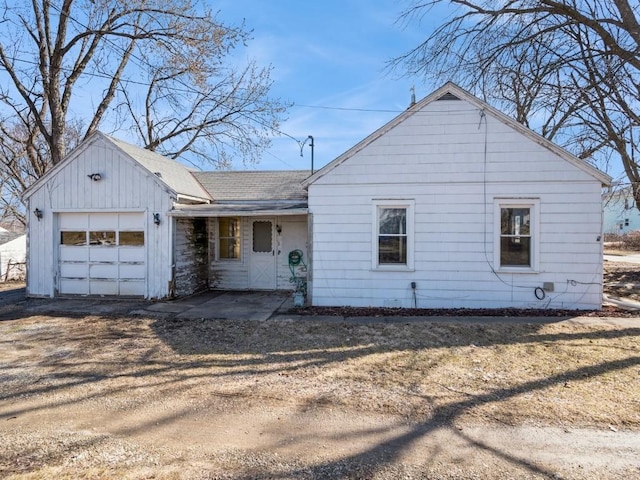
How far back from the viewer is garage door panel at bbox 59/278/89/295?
10977 millimetres

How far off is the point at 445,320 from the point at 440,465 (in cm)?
522

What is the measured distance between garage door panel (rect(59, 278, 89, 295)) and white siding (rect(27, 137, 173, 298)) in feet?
0.65

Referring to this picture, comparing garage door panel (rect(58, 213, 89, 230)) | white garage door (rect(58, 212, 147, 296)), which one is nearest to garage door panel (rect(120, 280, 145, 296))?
white garage door (rect(58, 212, 147, 296))

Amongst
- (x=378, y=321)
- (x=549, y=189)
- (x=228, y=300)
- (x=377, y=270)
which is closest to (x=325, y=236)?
(x=377, y=270)

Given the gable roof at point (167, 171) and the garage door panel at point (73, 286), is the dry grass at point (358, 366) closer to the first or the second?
the garage door panel at point (73, 286)

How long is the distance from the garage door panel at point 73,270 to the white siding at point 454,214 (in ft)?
21.6

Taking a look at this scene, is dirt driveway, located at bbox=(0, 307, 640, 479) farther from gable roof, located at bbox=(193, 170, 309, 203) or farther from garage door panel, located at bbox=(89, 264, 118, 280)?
gable roof, located at bbox=(193, 170, 309, 203)

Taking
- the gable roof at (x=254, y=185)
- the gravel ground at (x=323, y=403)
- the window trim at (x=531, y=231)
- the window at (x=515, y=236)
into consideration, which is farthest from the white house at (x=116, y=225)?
the window at (x=515, y=236)

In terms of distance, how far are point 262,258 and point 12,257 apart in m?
11.2

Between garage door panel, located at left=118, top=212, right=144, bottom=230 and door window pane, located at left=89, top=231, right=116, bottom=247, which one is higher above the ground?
garage door panel, located at left=118, top=212, right=144, bottom=230

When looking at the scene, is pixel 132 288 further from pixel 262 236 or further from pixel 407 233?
pixel 407 233

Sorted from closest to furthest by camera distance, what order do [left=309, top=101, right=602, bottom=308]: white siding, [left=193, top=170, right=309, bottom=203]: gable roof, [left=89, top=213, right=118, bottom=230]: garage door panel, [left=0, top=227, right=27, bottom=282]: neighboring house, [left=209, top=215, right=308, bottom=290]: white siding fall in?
[left=309, top=101, right=602, bottom=308]: white siding < [left=89, top=213, right=118, bottom=230]: garage door panel < [left=209, top=215, right=308, bottom=290]: white siding < [left=193, top=170, right=309, bottom=203]: gable roof < [left=0, top=227, right=27, bottom=282]: neighboring house

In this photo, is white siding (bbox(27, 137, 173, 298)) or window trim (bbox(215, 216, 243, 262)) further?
window trim (bbox(215, 216, 243, 262))

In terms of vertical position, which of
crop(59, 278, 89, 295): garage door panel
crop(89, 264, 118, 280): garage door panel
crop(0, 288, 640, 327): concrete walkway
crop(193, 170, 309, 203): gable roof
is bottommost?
crop(0, 288, 640, 327): concrete walkway
